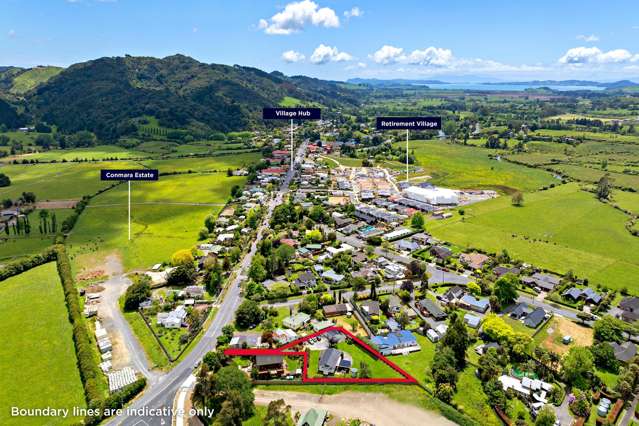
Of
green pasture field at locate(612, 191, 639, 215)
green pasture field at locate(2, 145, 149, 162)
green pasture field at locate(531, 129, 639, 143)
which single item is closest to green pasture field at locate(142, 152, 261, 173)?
green pasture field at locate(2, 145, 149, 162)

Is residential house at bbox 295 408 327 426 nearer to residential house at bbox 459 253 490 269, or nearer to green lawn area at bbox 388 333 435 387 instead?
green lawn area at bbox 388 333 435 387

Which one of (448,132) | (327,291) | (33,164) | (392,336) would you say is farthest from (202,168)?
(448,132)

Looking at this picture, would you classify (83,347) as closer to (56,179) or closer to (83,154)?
(56,179)

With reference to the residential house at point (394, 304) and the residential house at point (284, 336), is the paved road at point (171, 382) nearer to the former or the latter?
the residential house at point (284, 336)

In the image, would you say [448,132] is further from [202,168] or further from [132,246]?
[132,246]

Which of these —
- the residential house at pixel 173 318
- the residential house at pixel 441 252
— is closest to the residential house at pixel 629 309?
the residential house at pixel 441 252

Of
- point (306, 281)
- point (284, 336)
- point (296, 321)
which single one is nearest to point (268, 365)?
point (284, 336)
